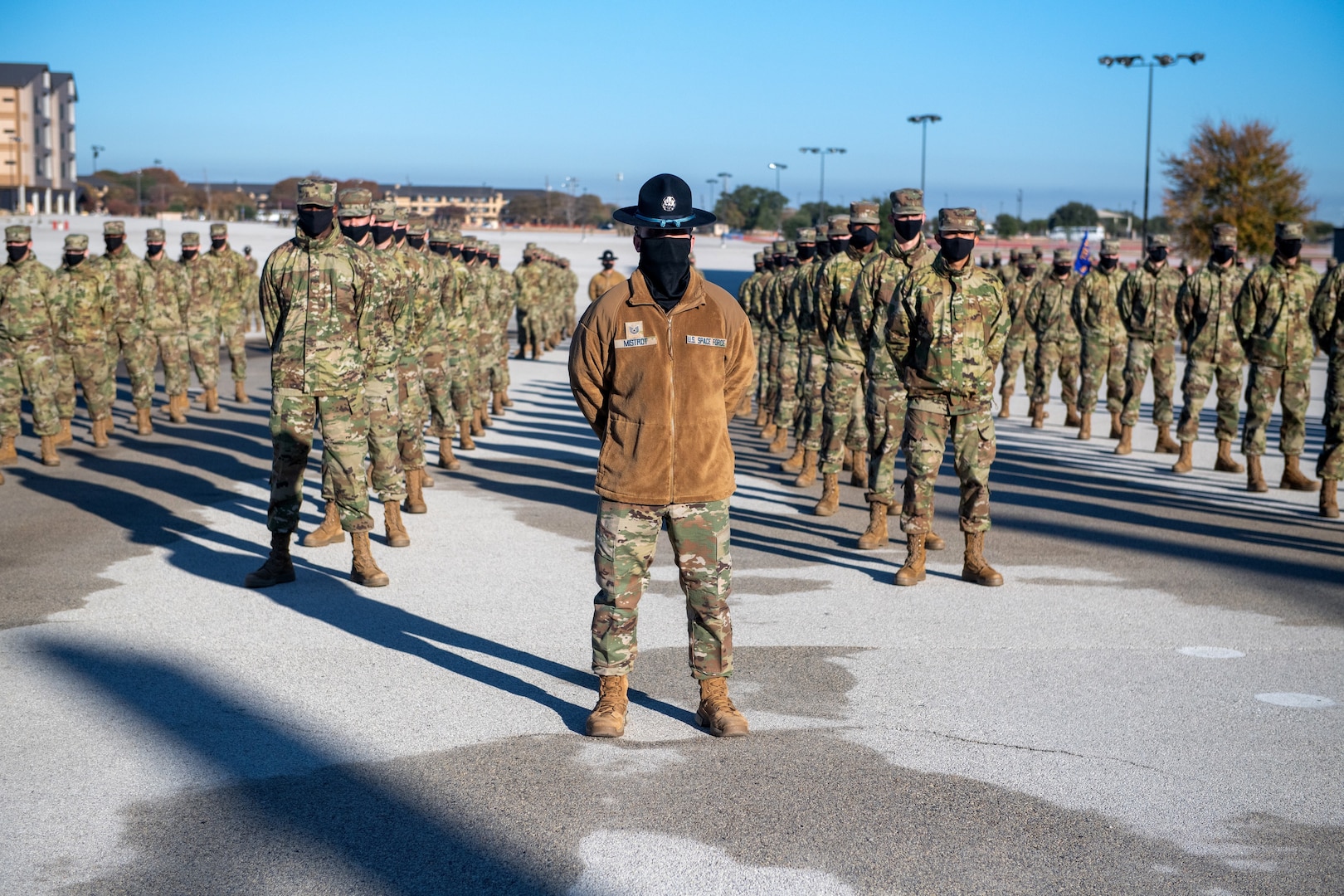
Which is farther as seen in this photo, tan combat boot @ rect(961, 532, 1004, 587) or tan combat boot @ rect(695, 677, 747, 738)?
tan combat boot @ rect(961, 532, 1004, 587)

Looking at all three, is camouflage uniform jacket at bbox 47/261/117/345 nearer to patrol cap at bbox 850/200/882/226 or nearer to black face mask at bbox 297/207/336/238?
black face mask at bbox 297/207/336/238

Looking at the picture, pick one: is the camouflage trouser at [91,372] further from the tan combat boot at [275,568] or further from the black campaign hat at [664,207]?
the black campaign hat at [664,207]

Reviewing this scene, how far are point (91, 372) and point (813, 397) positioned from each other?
7.63 m

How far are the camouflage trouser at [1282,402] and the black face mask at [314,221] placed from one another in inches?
313

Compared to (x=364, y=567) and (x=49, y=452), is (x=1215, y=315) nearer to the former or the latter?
(x=364, y=567)

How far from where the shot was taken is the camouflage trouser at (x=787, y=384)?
13648 millimetres

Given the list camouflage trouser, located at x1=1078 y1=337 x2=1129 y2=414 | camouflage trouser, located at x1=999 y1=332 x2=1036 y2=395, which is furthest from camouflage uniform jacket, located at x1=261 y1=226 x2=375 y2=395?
camouflage trouser, located at x1=999 y1=332 x2=1036 y2=395

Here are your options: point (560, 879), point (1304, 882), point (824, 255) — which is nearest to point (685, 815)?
point (560, 879)

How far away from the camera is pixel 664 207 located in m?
5.05

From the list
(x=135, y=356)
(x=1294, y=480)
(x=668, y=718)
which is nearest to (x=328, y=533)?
(x=668, y=718)

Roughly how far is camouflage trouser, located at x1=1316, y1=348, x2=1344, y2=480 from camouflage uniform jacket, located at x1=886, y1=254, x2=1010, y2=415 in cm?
380

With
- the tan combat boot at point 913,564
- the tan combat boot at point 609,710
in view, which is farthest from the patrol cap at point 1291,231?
the tan combat boot at point 609,710

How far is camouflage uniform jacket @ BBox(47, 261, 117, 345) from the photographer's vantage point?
42.8ft

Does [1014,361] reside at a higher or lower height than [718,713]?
higher
